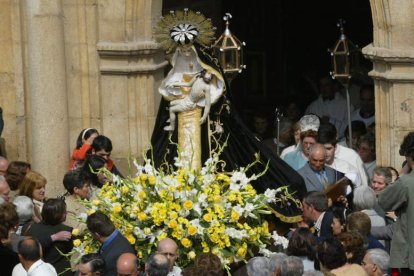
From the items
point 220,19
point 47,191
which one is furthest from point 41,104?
point 220,19

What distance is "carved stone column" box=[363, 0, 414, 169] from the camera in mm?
16891

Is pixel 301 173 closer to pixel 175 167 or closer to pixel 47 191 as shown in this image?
pixel 175 167

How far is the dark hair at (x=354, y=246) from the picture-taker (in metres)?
13.7

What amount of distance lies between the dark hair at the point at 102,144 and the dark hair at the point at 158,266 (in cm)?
349

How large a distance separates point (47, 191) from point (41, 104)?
833mm

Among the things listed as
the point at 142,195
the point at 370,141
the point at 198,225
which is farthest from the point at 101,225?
the point at 370,141

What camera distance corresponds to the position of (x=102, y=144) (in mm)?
16453

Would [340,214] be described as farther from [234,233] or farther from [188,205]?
[188,205]

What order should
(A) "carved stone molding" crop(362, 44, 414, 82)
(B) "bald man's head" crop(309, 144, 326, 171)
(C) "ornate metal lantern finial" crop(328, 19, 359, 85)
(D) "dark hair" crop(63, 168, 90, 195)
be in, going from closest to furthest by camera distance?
(D) "dark hair" crop(63, 168, 90, 195)
(B) "bald man's head" crop(309, 144, 326, 171)
(A) "carved stone molding" crop(362, 44, 414, 82)
(C) "ornate metal lantern finial" crop(328, 19, 359, 85)

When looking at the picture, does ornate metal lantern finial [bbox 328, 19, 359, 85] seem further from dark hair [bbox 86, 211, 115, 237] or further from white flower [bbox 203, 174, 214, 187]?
dark hair [bbox 86, 211, 115, 237]

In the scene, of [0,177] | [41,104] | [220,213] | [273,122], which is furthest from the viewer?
[273,122]

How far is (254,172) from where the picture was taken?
16.0m

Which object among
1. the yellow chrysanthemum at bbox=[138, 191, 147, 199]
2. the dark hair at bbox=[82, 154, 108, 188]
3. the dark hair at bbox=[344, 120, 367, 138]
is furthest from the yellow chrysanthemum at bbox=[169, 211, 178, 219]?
the dark hair at bbox=[344, 120, 367, 138]

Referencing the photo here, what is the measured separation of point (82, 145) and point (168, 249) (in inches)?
137
